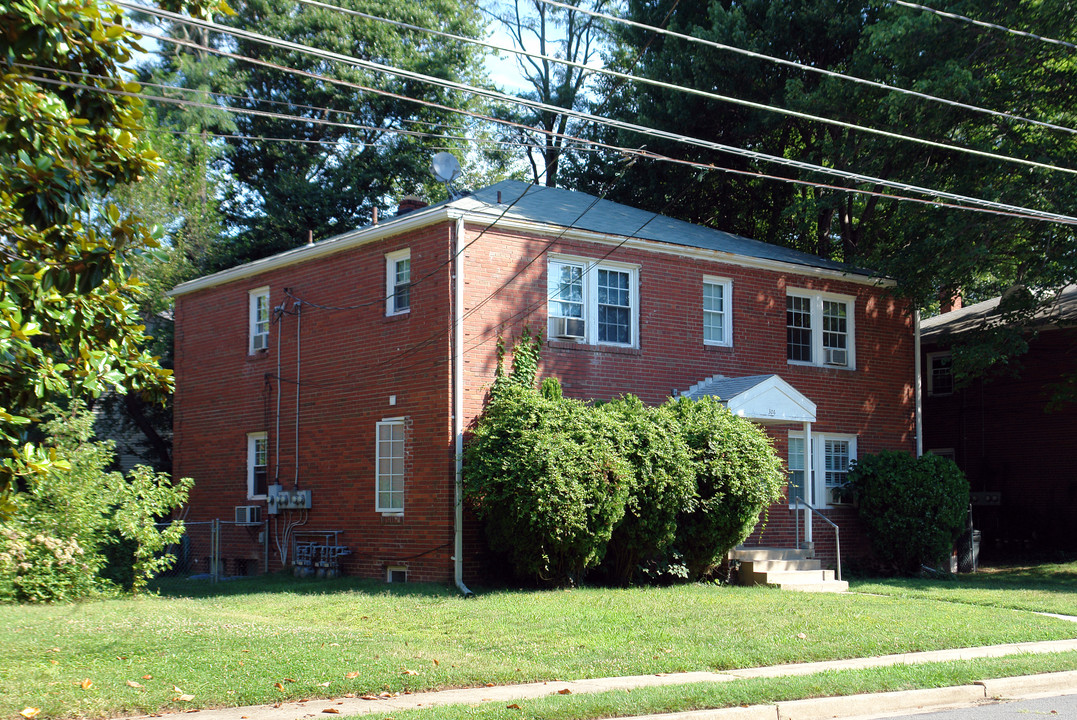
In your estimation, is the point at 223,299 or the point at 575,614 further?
the point at 223,299

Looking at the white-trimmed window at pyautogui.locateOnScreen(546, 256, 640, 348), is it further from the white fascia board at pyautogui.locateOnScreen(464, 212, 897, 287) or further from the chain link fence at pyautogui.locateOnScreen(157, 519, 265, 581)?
the chain link fence at pyautogui.locateOnScreen(157, 519, 265, 581)

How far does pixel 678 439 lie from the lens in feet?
56.9

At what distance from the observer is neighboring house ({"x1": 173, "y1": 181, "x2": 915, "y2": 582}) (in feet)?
59.8

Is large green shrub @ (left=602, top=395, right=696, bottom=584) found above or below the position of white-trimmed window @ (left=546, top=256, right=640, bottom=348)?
below

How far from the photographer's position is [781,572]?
62.0ft

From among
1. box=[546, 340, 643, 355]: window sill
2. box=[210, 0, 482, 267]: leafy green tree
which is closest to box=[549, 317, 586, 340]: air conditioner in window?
box=[546, 340, 643, 355]: window sill

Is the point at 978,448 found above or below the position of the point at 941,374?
below

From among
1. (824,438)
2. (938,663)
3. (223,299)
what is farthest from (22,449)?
(824,438)

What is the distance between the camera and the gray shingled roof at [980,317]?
87.2 ft

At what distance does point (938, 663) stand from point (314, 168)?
31543 mm

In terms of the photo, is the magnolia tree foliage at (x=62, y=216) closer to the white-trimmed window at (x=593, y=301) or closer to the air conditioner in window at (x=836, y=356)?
the white-trimmed window at (x=593, y=301)

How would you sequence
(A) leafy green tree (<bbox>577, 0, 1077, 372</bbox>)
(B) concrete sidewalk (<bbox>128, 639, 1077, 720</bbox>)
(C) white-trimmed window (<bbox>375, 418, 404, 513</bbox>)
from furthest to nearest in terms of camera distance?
(A) leafy green tree (<bbox>577, 0, 1077, 372</bbox>) < (C) white-trimmed window (<bbox>375, 418, 404, 513</bbox>) < (B) concrete sidewalk (<bbox>128, 639, 1077, 720</bbox>)

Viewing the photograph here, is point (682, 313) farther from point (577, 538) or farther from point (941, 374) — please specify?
point (941, 374)

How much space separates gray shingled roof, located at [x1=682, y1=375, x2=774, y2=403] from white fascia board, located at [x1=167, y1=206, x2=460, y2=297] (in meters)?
6.11
